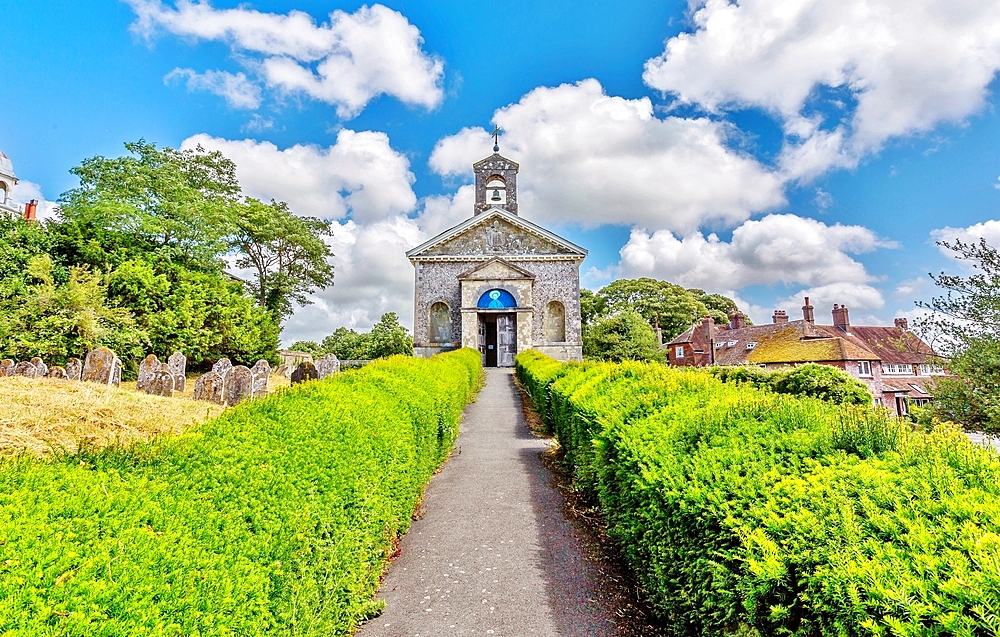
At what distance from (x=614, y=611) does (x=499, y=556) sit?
1468 mm

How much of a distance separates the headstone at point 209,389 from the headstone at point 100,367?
129 inches

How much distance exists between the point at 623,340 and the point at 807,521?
104 feet

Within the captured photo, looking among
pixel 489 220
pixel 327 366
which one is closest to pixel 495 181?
pixel 489 220

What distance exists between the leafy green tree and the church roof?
5.73 m

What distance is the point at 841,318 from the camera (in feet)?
129

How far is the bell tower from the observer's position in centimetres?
3600

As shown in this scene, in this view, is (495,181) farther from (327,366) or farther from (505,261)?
(327,366)

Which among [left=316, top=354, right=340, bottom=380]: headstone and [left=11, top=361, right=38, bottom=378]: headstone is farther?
[left=316, top=354, right=340, bottom=380]: headstone

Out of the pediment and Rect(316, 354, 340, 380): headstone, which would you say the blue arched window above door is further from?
Rect(316, 354, 340, 380): headstone

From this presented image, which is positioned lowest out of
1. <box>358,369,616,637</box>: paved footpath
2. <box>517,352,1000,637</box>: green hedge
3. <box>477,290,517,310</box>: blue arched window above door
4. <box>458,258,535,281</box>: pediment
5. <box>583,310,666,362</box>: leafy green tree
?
<box>358,369,616,637</box>: paved footpath


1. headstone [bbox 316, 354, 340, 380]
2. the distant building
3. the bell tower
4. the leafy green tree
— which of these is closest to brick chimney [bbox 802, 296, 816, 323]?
the distant building

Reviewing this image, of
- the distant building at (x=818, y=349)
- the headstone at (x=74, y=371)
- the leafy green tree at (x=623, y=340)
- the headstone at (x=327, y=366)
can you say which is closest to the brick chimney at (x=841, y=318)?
the distant building at (x=818, y=349)

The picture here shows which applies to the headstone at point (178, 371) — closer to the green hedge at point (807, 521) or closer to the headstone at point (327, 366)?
the headstone at point (327, 366)

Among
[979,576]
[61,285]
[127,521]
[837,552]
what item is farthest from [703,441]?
[61,285]
